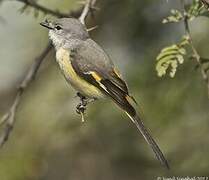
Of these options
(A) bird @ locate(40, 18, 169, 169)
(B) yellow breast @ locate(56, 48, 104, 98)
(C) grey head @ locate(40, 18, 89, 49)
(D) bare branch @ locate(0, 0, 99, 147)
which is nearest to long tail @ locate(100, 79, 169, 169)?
(A) bird @ locate(40, 18, 169, 169)

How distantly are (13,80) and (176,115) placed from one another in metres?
2.08

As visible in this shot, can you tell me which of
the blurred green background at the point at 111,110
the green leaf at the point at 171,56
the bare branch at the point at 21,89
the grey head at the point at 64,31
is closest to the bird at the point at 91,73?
the grey head at the point at 64,31

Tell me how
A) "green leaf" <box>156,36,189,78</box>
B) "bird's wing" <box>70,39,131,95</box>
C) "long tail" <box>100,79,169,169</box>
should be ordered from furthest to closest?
1. "bird's wing" <box>70,39,131,95</box>
2. "long tail" <box>100,79,169,169</box>
3. "green leaf" <box>156,36,189,78</box>

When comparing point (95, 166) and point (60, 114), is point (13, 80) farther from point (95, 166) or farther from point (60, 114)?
point (95, 166)

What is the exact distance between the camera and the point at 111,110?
A: 654 cm

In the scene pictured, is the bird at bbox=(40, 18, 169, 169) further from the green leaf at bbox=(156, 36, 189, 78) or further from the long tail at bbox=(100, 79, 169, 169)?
the green leaf at bbox=(156, 36, 189, 78)

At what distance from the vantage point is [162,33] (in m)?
6.27

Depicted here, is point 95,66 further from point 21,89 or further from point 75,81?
point 21,89

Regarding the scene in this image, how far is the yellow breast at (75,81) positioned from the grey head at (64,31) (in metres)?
0.16

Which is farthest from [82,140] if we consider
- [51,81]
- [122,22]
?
[122,22]

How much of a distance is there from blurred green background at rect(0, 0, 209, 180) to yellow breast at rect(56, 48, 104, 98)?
98cm

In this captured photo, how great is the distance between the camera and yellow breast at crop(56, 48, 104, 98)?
4965 mm

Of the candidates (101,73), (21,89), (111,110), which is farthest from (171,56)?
(111,110)

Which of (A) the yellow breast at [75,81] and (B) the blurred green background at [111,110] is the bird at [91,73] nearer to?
(A) the yellow breast at [75,81]
